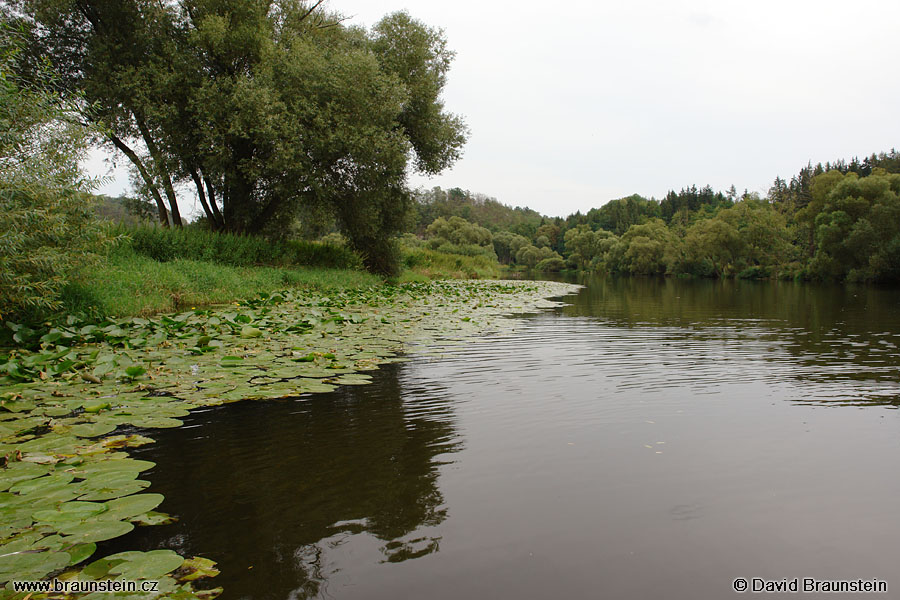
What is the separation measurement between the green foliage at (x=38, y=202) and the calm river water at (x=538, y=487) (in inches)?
187

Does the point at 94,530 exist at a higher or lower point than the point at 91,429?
lower

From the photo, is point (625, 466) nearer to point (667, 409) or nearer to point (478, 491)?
point (478, 491)

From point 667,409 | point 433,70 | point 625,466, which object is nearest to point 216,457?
point 625,466

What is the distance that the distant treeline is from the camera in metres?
38.8

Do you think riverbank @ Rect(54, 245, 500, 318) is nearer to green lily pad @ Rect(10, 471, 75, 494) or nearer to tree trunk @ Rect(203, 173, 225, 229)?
tree trunk @ Rect(203, 173, 225, 229)

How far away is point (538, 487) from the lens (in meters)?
3.25

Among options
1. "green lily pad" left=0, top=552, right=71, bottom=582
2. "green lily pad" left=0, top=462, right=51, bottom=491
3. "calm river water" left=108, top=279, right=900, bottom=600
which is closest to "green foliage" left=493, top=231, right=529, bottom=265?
"calm river water" left=108, top=279, right=900, bottom=600

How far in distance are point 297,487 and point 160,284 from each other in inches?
412

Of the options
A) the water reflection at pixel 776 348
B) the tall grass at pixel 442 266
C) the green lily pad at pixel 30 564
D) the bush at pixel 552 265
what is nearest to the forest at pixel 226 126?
the green lily pad at pixel 30 564

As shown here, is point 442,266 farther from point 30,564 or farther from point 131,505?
point 30,564

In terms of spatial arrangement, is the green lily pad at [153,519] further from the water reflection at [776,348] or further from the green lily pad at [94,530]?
the water reflection at [776,348]

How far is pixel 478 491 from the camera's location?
321 cm

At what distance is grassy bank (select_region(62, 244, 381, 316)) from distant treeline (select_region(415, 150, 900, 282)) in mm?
9483

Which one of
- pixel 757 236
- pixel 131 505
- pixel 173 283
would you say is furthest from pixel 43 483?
pixel 757 236
